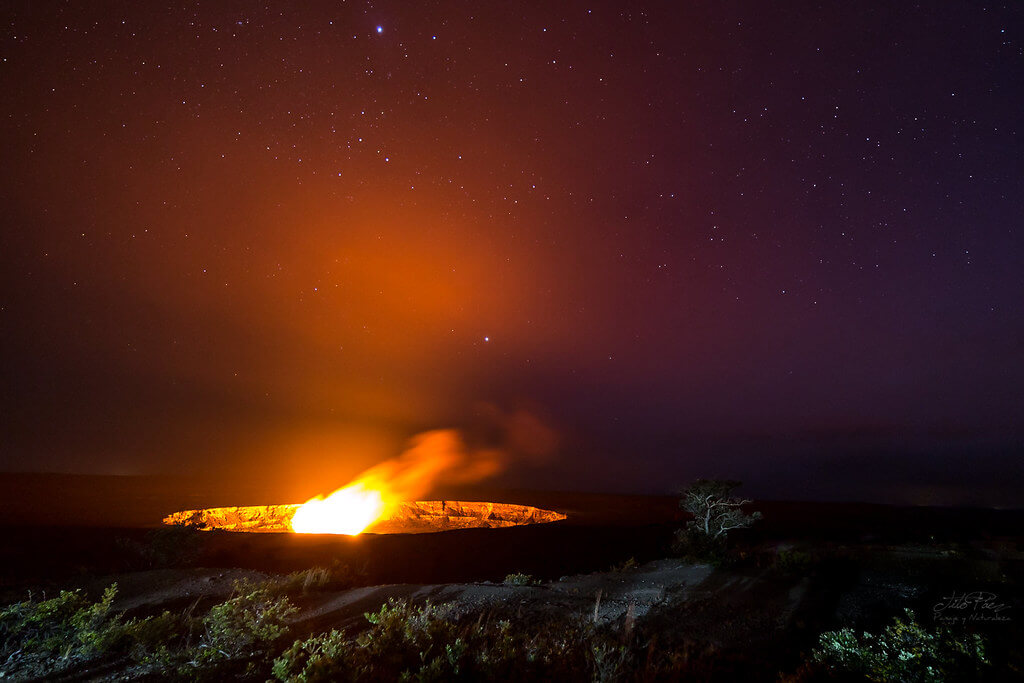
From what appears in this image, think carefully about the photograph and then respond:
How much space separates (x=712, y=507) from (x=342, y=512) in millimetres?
26093

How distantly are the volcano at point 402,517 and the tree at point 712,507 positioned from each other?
15.5m

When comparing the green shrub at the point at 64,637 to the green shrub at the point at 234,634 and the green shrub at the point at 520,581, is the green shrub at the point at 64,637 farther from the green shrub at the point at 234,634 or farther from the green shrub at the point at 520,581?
the green shrub at the point at 520,581

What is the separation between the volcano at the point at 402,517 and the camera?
99.4ft

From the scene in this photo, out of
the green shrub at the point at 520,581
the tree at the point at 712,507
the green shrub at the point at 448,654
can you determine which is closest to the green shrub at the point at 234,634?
the green shrub at the point at 448,654

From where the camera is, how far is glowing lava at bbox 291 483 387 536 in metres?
30.0

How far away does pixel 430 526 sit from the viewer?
110ft

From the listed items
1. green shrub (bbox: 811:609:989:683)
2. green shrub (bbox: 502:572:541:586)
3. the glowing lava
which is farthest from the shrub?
the glowing lava

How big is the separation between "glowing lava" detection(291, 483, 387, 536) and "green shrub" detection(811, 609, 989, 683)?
23641 millimetres

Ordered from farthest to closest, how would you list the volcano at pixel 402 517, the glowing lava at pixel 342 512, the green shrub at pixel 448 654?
the volcano at pixel 402 517
the glowing lava at pixel 342 512
the green shrub at pixel 448 654

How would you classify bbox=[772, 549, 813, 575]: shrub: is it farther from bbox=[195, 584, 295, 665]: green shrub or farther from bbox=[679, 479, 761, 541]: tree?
bbox=[195, 584, 295, 665]: green shrub

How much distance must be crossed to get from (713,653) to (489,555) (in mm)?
14662

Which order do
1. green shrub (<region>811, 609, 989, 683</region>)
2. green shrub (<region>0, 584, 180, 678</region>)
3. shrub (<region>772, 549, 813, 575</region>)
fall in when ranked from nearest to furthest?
green shrub (<region>811, 609, 989, 683</region>), green shrub (<region>0, 584, 180, 678</region>), shrub (<region>772, 549, 813, 575</region>)

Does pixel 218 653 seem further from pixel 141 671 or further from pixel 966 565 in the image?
pixel 966 565

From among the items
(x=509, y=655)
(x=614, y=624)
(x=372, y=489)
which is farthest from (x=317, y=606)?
(x=372, y=489)
